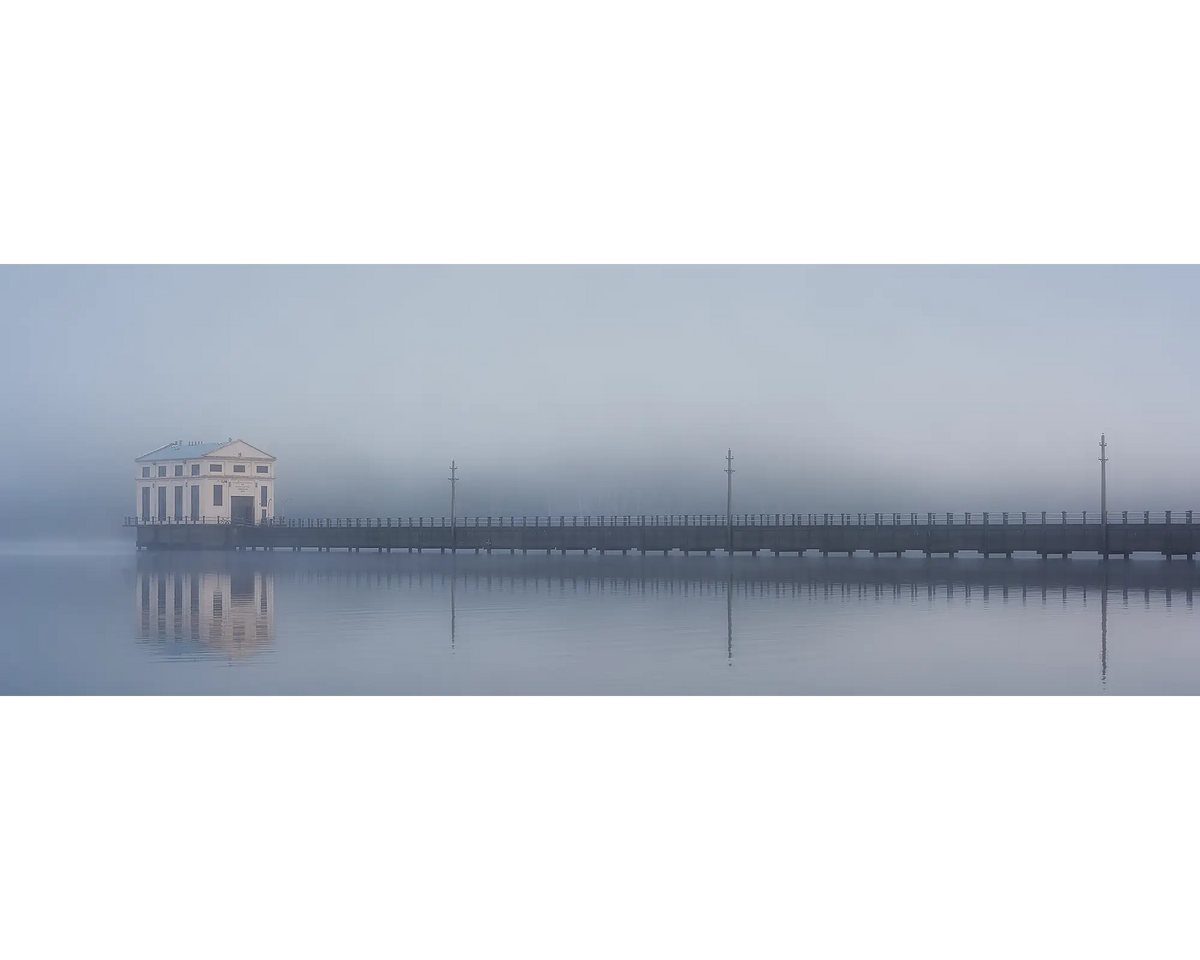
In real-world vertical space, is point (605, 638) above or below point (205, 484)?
below

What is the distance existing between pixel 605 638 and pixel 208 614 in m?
5.83

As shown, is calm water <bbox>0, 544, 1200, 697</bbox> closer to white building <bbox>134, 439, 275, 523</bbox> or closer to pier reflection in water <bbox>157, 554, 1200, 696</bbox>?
pier reflection in water <bbox>157, 554, 1200, 696</bbox>

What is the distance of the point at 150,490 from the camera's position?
47.7m

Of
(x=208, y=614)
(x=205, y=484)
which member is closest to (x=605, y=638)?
(x=208, y=614)

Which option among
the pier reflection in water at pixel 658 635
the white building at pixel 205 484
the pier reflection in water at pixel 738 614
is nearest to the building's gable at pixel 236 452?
the white building at pixel 205 484

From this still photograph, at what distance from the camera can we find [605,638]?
1118cm

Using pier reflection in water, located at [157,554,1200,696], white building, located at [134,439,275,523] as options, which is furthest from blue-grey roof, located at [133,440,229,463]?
pier reflection in water, located at [157,554,1200,696]

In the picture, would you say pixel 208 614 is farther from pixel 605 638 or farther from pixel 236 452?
pixel 236 452
